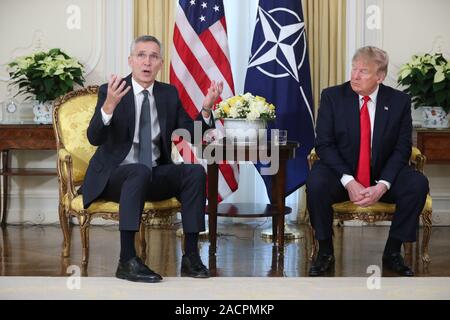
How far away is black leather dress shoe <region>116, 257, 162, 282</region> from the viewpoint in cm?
418

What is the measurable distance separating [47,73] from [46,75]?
27 mm

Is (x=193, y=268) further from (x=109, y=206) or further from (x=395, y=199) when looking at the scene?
(x=395, y=199)

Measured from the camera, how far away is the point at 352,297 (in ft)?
13.5

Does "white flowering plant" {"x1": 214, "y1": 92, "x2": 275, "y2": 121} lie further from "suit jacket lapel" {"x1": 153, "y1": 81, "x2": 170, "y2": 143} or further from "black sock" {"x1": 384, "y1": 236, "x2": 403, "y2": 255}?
"black sock" {"x1": 384, "y1": 236, "x2": 403, "y2": 255}

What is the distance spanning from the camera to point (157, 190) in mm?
4555

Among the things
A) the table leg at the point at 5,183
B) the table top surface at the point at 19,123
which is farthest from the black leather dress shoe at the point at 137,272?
the table leg at the point at 5,183

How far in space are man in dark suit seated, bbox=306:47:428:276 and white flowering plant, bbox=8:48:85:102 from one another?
7.67ft

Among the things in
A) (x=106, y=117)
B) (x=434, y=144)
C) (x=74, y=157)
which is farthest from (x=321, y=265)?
(x=434, y=144)

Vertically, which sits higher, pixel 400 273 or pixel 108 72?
pixel 108 72

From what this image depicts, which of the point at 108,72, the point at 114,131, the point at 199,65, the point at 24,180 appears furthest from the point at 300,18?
the point at 24,180

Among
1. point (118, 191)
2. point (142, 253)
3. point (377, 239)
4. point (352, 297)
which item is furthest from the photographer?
point (377, 239)

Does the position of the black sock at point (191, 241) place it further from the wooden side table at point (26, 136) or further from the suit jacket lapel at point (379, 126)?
the wooden side table at point (26, 136)

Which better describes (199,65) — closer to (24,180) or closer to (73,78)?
(73,78)

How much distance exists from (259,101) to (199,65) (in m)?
0.99
